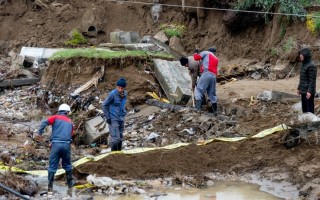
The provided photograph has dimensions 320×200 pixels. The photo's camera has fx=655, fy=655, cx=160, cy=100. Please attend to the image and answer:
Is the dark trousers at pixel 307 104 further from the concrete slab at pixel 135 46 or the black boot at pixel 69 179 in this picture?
the concrete slab at pixel 135 46

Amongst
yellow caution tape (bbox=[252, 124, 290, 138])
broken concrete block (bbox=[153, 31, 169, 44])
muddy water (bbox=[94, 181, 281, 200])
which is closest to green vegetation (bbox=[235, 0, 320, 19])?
broken concrete block (bbox=[153, 31, 169, 44])

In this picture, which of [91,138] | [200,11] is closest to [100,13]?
[200,11]

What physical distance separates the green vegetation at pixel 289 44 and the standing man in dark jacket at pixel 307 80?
7196 mm

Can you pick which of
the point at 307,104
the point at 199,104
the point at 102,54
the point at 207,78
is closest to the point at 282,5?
the point at 102,54

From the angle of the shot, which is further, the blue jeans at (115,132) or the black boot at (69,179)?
the blue jeans at (115,132)

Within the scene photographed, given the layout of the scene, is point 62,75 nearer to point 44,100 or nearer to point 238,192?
point 44,100

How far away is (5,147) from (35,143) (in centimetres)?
83

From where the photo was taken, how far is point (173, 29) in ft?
86.8

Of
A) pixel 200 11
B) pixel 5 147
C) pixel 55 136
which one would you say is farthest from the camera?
pixel 200 11

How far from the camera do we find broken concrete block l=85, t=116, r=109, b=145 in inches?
611


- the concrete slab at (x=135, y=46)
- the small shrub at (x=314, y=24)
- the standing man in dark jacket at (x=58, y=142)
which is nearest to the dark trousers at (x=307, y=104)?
the standing man in dark jacket at (x=58, y=142)

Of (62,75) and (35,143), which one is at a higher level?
(62,75)

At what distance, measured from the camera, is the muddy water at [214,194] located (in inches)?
434

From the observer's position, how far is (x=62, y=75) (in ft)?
67.7
